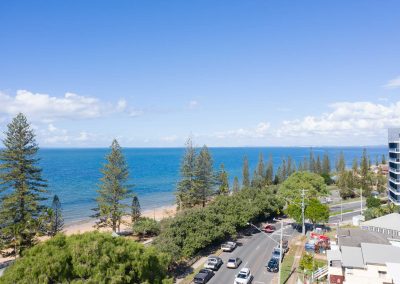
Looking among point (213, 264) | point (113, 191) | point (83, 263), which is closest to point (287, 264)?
point (213, 264)

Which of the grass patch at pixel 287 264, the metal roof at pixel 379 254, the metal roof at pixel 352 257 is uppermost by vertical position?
the metal roof at pixel 379 254

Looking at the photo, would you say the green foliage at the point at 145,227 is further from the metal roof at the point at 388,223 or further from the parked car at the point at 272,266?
the metal roof at the point at 388,223

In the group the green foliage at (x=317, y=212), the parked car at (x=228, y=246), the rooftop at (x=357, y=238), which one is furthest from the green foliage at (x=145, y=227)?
the rooftop at (x=357, y=238)

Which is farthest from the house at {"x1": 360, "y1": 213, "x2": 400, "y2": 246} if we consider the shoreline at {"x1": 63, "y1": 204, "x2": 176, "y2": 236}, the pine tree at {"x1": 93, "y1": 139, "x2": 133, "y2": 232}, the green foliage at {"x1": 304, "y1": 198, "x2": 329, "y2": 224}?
the pine tree at {"x1": 93, "y1": 139, "x2": 133, "y2": 232}

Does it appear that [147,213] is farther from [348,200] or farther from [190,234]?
[348,200]

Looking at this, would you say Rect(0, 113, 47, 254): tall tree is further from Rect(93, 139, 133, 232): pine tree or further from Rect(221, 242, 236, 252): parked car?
Rect(221, 242, 236, 252): parked car

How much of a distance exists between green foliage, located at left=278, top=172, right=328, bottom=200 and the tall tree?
149 ft

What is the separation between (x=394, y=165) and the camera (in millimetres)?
73312

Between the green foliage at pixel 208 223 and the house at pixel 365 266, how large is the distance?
573 inches

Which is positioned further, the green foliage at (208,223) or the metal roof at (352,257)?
the green foliage at (208,223)

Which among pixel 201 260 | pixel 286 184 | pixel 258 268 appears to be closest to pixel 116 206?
pixel 201 260

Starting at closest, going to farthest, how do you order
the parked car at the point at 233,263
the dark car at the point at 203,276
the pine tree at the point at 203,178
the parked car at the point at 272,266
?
the dark car at the point at 203,276
the parked car at the point at 272,266
the parked car at the point at 233,263
the pine tree at the point at 203,178

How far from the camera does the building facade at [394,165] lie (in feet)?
232

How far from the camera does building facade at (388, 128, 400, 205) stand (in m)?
70.6
